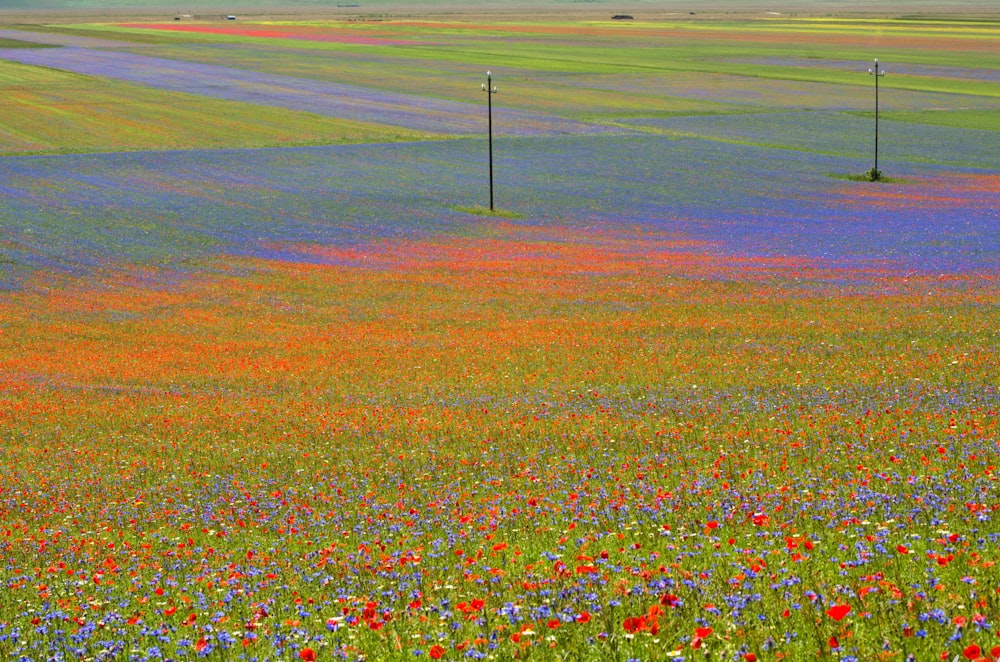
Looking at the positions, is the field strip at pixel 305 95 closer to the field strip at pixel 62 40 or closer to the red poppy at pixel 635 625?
the field strip at pixel 62 40

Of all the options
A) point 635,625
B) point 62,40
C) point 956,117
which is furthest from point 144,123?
point 62,40

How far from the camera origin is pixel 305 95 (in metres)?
107

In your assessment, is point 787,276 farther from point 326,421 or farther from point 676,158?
point 676,158

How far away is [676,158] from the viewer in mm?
75625

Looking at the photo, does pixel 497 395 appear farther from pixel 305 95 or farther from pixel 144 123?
pixel 305 95

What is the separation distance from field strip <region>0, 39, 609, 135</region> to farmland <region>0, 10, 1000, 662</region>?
521cm

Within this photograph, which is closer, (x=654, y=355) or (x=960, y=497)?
(x=960, y=497)

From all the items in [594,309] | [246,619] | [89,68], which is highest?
[89,68]

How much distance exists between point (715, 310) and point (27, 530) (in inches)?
914

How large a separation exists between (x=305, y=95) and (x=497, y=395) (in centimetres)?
8873

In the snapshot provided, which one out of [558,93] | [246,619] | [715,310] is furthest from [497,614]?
[558,93]

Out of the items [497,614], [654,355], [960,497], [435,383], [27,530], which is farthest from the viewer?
[654,355]

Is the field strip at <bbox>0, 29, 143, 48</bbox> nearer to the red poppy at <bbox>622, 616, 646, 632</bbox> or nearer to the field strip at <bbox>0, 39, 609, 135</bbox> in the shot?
the field strip at <bbox>0, 39, 609, 135</bbox>

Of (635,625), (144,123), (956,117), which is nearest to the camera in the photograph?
(635,625)
